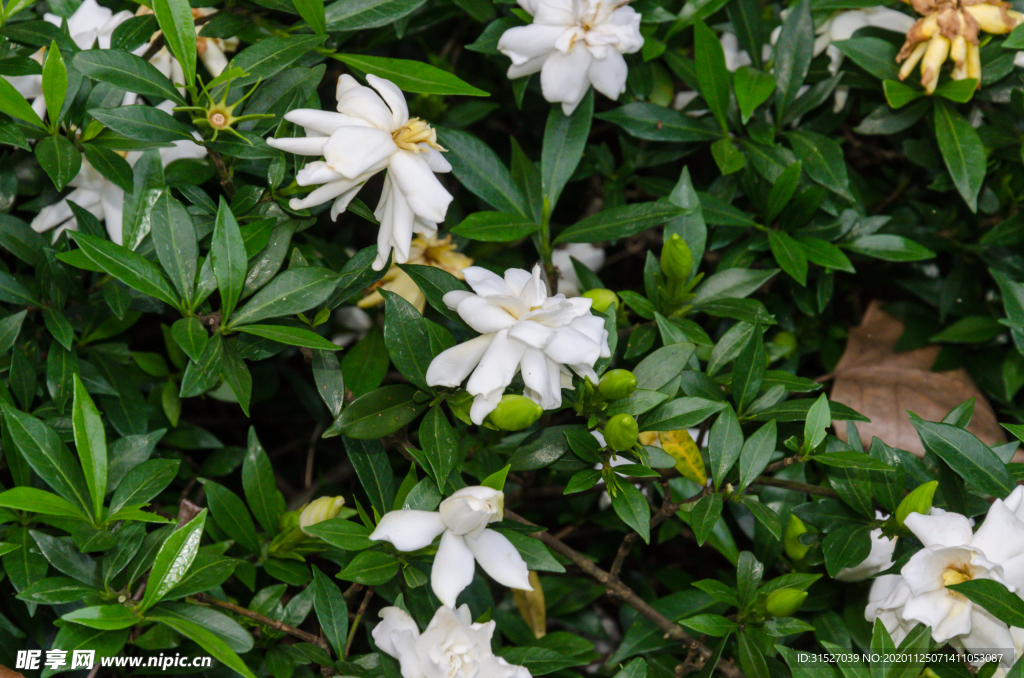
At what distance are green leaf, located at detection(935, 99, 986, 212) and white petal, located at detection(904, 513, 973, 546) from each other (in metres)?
0.69

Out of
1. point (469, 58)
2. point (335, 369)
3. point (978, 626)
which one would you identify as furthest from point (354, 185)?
point (978, 626)

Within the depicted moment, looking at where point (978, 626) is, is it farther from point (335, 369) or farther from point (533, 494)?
point (335, 369)

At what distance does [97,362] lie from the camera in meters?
1.49

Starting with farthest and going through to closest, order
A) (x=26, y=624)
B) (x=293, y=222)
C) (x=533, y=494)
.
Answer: (x=533, y=494), (x=26, y=624), (x=293, y=222)

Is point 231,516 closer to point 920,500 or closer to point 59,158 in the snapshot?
point 59,158

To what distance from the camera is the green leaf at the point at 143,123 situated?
1.20m

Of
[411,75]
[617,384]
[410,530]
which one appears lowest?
[410,530]

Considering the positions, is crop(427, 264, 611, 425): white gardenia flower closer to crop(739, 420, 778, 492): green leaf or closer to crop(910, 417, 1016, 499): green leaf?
crop(739, 420, 778, 492): green leaf

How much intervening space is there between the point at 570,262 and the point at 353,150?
2.66ft

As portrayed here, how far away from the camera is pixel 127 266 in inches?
45.4

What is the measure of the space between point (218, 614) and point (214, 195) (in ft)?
2.86

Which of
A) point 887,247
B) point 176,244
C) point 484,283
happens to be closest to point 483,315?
point 484,283

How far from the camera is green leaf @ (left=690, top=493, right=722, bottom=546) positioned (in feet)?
3.99

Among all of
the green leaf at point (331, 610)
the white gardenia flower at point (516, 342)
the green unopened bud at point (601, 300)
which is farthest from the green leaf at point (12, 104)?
the green unopened bud at point (601, 300)
